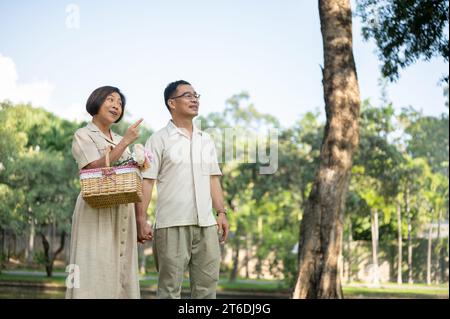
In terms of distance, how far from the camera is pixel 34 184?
1571 centimetres

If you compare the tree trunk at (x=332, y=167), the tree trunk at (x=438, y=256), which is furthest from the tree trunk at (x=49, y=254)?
the tree trunk at (x=332, y=167)

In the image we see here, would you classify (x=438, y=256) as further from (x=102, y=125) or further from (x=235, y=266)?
(x=102, y=125)

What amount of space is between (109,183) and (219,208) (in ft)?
2.66

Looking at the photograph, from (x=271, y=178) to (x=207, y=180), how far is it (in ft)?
45.5

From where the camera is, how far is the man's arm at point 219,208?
142 inches

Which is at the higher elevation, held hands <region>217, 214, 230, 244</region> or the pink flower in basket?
the pink flower in basket

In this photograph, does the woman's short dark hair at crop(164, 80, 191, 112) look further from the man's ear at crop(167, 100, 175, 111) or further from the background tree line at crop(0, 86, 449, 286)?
the background tree line at crop(0, 86, 449, 286)

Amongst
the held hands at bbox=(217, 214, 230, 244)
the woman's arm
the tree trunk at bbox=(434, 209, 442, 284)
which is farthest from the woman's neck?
the tree trunk at bbox=(434, 209, 442, 284)

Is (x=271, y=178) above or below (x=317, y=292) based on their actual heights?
above

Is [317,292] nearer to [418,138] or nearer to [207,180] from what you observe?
[207,180]

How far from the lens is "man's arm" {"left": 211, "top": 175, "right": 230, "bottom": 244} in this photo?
11.8 feet

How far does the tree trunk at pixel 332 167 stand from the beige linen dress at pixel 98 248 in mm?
3150

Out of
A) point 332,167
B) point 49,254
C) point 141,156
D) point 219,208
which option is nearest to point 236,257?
point 49,254
